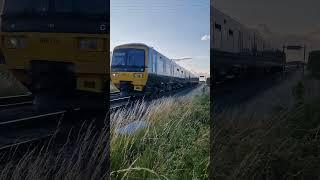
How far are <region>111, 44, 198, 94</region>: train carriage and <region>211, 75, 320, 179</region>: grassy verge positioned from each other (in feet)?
1.24

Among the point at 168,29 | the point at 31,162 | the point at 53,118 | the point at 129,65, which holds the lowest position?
the point at 31,162

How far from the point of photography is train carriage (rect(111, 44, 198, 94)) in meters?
3.36

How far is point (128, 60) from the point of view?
339 cm

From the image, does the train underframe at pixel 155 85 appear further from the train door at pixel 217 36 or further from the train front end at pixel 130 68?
the train door at pixel 217 36

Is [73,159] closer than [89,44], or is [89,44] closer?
[89,44]

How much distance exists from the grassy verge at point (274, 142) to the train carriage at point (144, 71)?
0.38 meters

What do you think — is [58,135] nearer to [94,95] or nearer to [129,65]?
[94,95]

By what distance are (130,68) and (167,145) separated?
55 cm

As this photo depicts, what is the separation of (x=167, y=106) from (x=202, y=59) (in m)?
0.39

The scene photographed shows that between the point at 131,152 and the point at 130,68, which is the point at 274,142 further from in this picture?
the point at 130,68

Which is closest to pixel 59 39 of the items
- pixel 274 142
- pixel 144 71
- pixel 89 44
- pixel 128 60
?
pixel 89 44

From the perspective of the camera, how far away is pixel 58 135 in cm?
340

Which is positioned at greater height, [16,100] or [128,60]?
[128,60]

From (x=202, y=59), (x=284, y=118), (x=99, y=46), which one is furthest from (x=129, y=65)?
(x=284, y=118)
